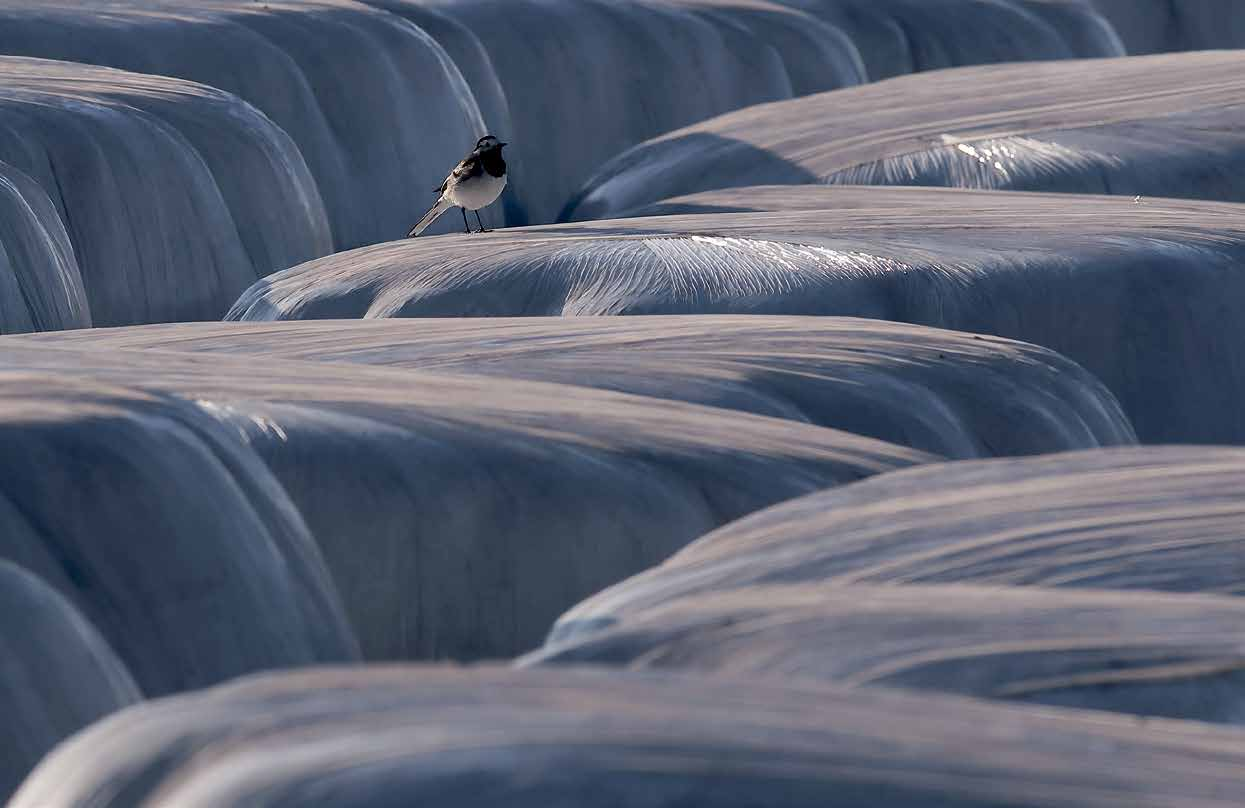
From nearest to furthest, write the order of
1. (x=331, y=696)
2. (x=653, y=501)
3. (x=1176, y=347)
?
(x=331, y=696)
(x=653, y=501)
(x=1176, y=347)

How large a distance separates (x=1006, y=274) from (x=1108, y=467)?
4.89ft

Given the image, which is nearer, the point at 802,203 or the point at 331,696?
the point at 331,696

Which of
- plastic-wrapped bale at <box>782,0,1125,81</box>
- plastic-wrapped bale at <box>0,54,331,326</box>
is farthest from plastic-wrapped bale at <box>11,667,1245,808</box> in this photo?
plastic-wrapped bale at <box>782,0,1125,81</box>

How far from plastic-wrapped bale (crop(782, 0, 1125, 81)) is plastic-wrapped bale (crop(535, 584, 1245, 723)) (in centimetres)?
558

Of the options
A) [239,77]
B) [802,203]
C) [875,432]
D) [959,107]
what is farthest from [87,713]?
[239,77]

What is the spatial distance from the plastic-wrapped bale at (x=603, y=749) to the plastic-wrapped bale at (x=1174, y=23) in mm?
7290

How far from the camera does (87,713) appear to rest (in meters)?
1.60

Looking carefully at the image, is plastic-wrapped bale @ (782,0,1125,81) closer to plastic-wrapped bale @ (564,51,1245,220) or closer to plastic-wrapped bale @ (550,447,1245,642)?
plastic-wrapped bale @ (564,51,1245,220)

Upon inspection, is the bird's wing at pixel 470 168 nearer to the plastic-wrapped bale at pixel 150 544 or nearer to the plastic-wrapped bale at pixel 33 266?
the plastic-wrapped bale at pixel 33 266

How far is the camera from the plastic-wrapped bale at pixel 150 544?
5.71ft

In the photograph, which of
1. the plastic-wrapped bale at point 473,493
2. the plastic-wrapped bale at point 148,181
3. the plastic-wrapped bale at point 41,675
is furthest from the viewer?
the plastic-wrapped bale at point 148,181

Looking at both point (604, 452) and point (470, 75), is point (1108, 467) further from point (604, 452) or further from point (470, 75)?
point (470, 75)

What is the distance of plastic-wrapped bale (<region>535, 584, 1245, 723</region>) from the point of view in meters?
1.30

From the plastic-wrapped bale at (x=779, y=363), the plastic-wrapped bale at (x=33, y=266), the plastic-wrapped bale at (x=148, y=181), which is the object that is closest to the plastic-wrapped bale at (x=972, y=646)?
the plastic-wrapped bale at (x=779, y=363)
